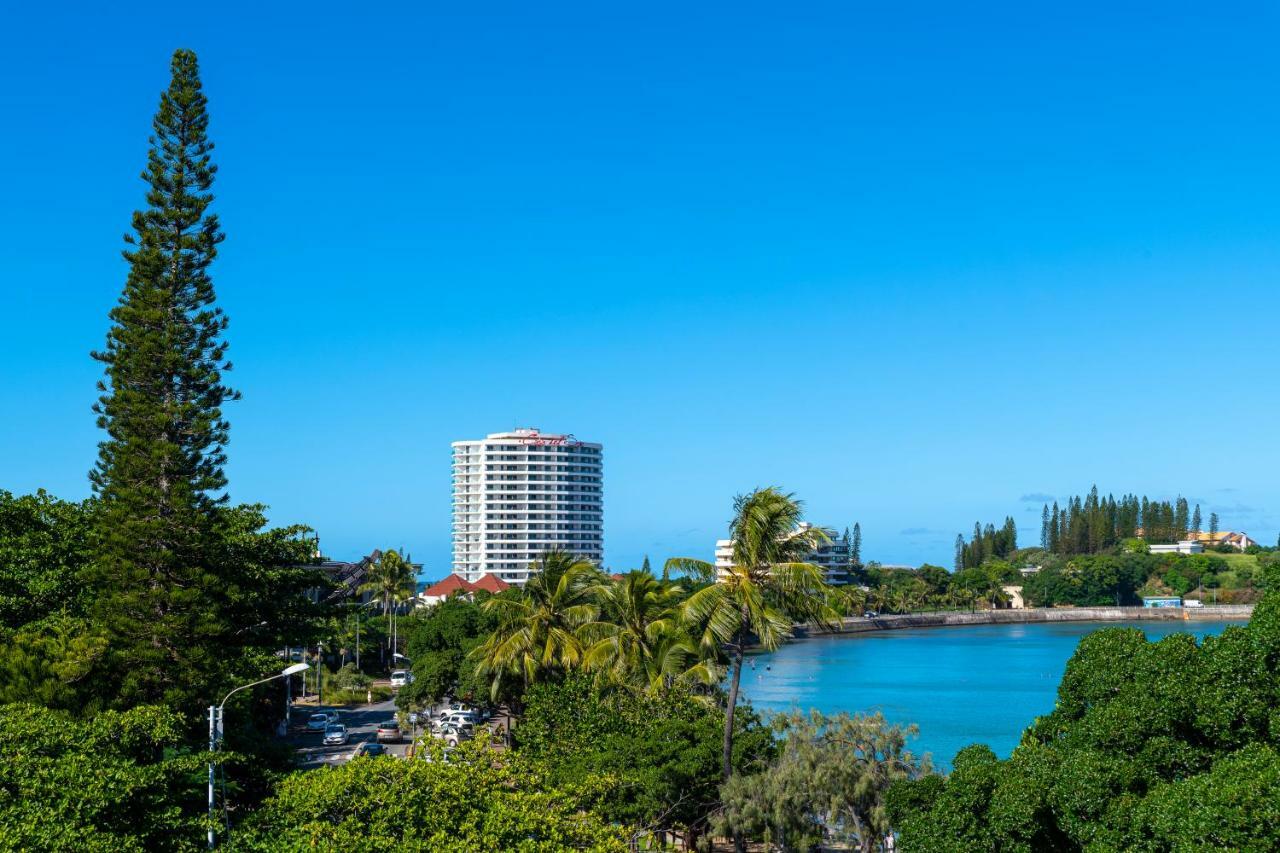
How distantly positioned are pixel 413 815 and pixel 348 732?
27867 mm

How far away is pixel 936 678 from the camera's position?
74812 mm

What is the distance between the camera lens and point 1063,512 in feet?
547

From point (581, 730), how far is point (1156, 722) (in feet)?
41.0

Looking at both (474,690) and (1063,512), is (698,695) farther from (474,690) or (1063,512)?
(1063,512)

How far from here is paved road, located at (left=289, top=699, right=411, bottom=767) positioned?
112 ft

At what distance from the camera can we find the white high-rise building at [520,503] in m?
129

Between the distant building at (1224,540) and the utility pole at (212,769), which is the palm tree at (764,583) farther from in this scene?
the distant building at (1224,540)

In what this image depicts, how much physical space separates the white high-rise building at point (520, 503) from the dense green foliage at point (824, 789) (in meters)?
108

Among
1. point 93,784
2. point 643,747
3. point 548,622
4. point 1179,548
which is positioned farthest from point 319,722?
point 1179,548

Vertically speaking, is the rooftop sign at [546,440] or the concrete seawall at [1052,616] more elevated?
the rooftop sign at [546,440]

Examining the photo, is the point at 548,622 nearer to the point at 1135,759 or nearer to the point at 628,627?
the point at 628,627

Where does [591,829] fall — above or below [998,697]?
above

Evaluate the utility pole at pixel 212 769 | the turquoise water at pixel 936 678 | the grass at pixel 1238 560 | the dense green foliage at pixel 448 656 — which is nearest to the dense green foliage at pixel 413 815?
the utility pole at pixel 212 769

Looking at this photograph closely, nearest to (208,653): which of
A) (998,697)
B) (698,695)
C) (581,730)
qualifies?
(581,730)
